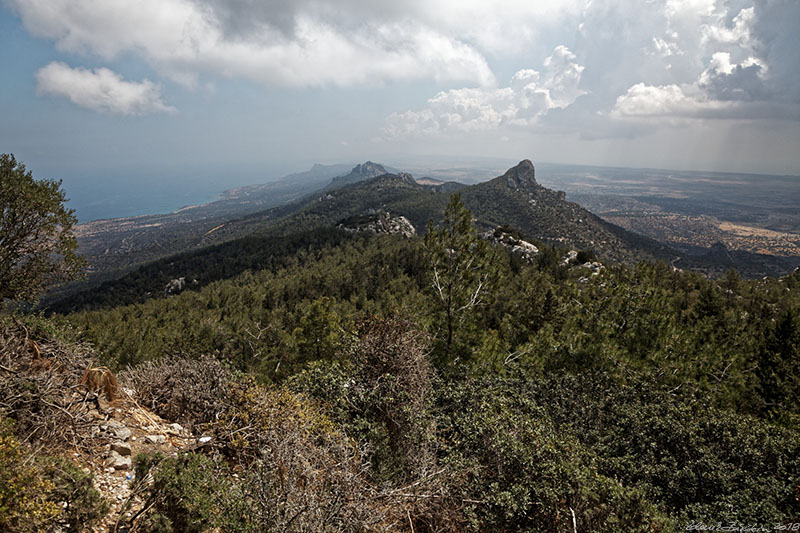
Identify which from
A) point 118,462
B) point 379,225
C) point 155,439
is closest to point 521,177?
point 379,225

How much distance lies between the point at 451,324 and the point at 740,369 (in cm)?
1611

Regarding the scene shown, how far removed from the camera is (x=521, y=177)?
594 feet

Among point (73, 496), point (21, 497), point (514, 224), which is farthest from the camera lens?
point (514, 224)

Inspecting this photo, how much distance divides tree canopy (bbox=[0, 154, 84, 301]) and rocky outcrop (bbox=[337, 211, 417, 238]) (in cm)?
9343

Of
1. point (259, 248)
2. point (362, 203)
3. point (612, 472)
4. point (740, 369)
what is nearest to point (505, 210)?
point (362, 203)

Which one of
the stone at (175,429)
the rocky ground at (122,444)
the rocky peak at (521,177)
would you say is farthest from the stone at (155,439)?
the rocky peak at (521,177)

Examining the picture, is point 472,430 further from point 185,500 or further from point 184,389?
point 184,389

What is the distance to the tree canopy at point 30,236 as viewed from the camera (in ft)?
34.9

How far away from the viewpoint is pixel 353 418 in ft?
26.0

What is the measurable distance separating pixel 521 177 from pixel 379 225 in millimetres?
106007

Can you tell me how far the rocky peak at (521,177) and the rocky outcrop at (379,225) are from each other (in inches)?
3451

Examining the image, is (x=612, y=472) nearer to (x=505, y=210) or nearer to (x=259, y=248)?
(x=259, y=248)

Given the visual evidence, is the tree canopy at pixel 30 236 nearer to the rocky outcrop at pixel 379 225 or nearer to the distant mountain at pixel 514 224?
the distant mountain at pixel 514 224

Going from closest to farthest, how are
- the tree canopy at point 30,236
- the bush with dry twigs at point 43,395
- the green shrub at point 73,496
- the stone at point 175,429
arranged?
the green shrub at point 73,496, the bush with dry twigs at point 43,395, the stone at point 175,429, the tree canopy at point 30,236
